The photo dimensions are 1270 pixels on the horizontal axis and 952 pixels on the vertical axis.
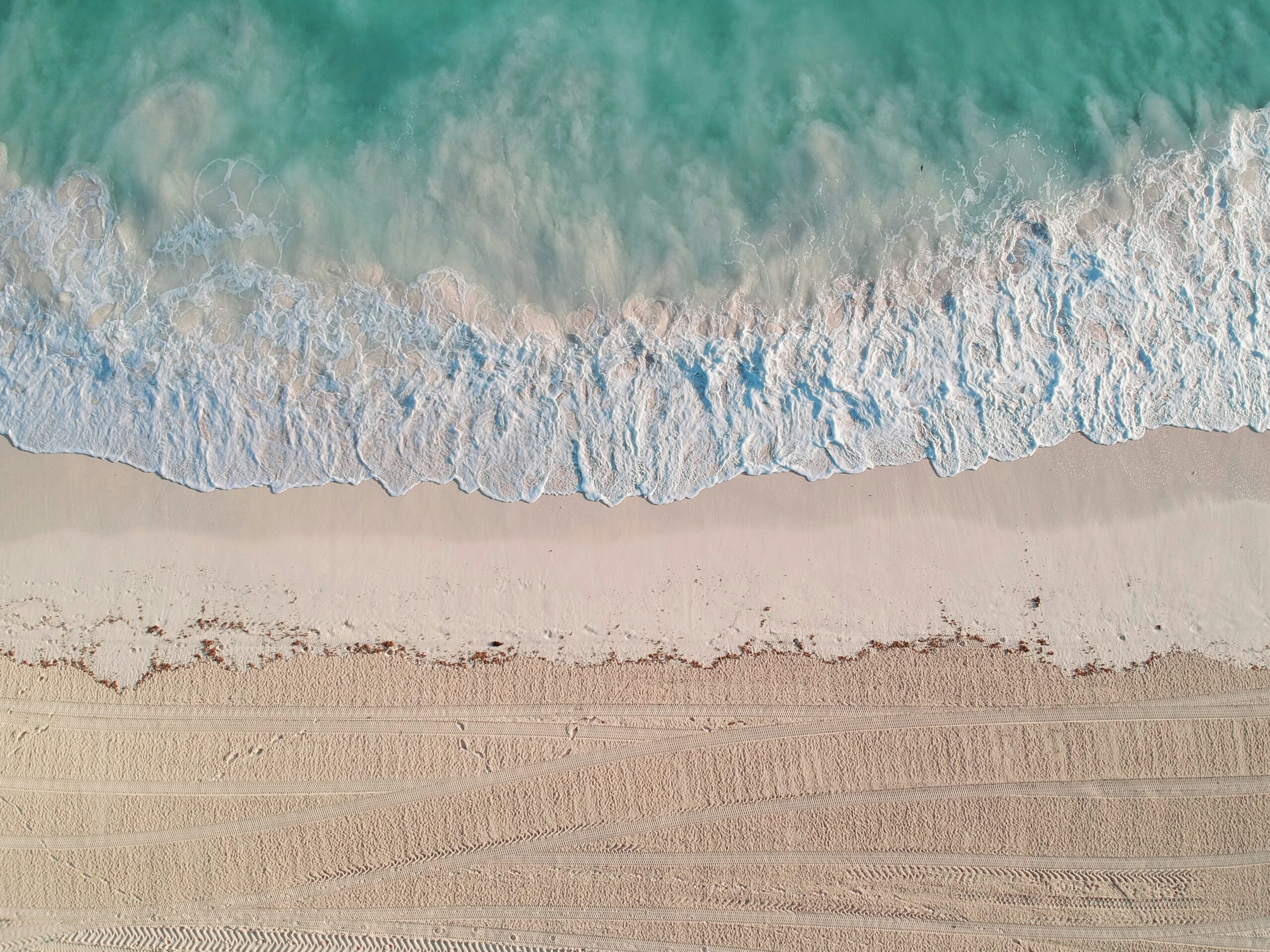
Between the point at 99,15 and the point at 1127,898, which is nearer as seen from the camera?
the point at 1127,898

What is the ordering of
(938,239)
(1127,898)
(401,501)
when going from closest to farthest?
(1127,898) < (401,501) < (938,239)

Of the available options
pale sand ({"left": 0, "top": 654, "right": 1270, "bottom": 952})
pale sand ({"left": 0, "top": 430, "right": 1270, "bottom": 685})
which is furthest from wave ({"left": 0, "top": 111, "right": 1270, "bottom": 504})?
pale sand ({"left": 0, "top": 654, "right": 1270, "bottom": 952})

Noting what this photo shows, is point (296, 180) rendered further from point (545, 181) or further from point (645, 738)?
point (645, 738)

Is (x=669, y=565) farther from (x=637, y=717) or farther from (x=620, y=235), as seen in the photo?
(x=620, y=235)

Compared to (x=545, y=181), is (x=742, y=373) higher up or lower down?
lower down

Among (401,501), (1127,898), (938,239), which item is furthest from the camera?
(938,239)

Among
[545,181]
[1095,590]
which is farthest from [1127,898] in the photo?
[545,181]
